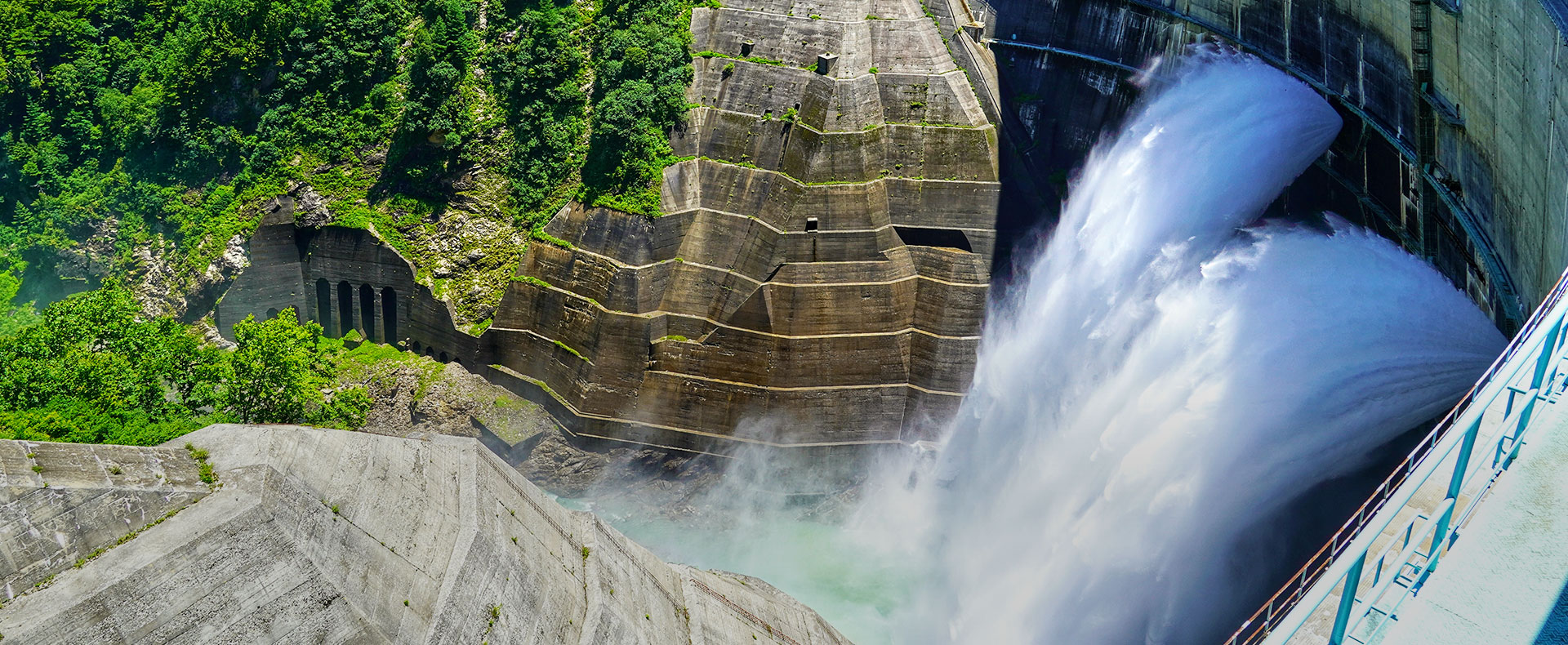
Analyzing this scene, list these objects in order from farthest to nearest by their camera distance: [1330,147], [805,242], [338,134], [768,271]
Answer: [338,134] → [768,271] → [805,242] → [1330,147]

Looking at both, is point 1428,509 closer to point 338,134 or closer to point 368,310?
point 368,310

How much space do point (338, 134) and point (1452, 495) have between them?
4225 centimetres

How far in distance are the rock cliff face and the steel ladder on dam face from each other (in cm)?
2633

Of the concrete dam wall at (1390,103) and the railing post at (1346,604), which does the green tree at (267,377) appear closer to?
the concrete dam wall at (1390,103)

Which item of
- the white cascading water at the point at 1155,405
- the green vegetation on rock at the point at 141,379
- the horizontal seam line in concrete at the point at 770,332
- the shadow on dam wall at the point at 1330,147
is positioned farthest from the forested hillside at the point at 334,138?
the shadow on dam wall at the point at 1330,147

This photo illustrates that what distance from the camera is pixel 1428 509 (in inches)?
678

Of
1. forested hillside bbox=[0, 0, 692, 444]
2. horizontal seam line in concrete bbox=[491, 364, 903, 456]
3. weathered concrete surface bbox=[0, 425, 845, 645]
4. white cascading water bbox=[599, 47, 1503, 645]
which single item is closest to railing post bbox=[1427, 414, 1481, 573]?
white cascading water bbox=[599, 47, 1503, 645]

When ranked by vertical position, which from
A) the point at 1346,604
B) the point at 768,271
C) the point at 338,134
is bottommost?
the point at 768,271

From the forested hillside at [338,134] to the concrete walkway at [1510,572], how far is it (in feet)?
106

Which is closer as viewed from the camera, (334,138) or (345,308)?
(345,308)

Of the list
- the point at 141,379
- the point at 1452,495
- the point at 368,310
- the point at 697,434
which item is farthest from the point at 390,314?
the point at 1452,495

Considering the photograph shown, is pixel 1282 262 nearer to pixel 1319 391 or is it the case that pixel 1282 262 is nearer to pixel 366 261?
pixel 1319 391

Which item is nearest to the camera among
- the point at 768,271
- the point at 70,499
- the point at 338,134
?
the point at 70,499

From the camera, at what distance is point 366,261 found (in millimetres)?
46844
